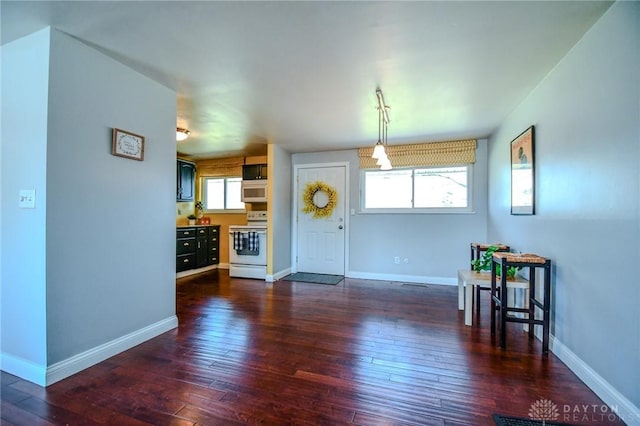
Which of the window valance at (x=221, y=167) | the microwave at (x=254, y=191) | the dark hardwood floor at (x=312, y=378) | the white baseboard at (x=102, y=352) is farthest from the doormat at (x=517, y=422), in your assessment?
the window valance at (x=221, y=167)

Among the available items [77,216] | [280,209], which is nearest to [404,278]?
[280,209]

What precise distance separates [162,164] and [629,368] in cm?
339

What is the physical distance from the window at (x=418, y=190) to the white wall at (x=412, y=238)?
107 mm

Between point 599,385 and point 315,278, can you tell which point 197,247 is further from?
point 599,385

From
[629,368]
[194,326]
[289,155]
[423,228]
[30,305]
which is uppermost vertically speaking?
[289,155]

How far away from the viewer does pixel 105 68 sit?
6.91 ft

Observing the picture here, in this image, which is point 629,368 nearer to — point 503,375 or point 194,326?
point 503,375

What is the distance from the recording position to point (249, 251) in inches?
193

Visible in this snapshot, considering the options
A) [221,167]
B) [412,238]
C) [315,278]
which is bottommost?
[315,278]

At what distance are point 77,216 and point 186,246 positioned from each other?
3175mm

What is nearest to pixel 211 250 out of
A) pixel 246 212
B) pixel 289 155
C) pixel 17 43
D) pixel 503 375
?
pixel 246 212

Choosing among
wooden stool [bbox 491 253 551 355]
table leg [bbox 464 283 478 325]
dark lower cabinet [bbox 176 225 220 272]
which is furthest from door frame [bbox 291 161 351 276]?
wooden stool [bbox 491 253 551 355]

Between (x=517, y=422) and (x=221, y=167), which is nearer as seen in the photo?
(x=517, y=422)

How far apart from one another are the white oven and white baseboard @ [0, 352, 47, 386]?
3.08m
